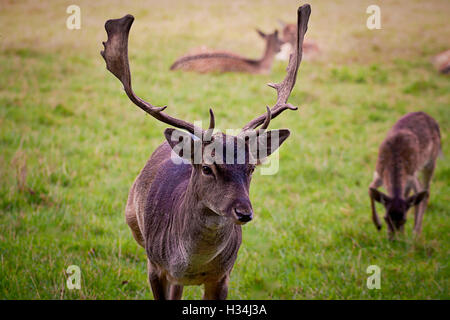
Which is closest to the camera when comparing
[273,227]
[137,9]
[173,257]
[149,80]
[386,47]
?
[173,257]

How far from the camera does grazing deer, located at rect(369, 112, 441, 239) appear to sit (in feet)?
19.2

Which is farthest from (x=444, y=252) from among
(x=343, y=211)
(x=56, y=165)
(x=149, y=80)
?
(x=149, y=80)

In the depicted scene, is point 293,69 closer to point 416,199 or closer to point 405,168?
point 416,199

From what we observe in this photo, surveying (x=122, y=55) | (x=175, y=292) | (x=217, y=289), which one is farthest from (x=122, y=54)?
(x=175, y=292)

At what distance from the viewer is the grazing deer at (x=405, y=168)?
19.2ft

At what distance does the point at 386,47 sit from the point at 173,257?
39.7 ft

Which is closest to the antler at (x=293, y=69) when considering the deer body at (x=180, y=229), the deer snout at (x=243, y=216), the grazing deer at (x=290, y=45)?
the deer body at (x=180, y=229)

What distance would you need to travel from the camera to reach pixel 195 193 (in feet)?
10.9

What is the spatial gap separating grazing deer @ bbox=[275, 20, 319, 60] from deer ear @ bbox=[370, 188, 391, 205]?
25.6ft

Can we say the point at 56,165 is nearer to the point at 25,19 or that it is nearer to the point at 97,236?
the point at 97,236

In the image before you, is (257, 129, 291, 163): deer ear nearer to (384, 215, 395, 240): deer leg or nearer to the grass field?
the grass field

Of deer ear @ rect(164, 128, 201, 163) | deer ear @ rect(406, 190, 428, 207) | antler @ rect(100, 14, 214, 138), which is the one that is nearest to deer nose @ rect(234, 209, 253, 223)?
deer ear @ rect(164, 128, 201, 163)

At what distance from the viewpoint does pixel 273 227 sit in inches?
228

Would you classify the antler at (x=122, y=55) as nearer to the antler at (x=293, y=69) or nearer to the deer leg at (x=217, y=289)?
the antler at (x=293, y=69)
